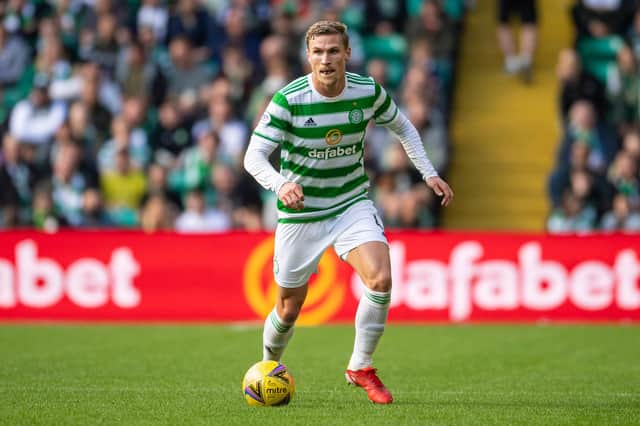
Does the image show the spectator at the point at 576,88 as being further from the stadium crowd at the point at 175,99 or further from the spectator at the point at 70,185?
the spectator at the point at 70,185

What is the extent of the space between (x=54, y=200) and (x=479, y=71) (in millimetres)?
7574

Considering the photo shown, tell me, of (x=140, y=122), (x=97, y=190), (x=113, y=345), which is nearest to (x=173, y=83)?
(x=140, y=122)

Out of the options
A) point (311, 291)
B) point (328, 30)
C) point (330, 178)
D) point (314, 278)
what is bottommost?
point (311, 291)

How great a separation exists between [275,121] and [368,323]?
1.52 metres

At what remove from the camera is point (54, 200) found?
17.5 meters

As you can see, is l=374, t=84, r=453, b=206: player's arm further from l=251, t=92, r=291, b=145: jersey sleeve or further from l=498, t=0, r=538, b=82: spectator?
l=498, t=0, r=538, b=82: spectator

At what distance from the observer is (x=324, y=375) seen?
32.8ft

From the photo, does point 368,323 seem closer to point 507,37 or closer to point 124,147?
point 124,147

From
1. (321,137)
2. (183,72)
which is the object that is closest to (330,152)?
(321,137)

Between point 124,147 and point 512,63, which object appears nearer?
point 124,147

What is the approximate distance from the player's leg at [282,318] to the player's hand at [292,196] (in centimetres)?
113

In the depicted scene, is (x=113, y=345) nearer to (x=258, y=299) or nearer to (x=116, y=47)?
(x=258, y=299)

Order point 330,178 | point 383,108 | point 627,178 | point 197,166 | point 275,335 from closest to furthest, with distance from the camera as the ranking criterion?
point 330,178 < point 383,108 < point 275,335 < point 627,178 < point 197,166

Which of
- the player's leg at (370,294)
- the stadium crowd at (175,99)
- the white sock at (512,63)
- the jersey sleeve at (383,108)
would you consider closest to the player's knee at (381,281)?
the player's leg at (370,294)
